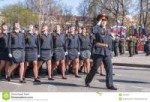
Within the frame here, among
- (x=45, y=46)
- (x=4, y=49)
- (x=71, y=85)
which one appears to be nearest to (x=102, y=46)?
(x=71, y=85)

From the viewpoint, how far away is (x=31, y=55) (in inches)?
554

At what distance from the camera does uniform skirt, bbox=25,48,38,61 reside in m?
14.1

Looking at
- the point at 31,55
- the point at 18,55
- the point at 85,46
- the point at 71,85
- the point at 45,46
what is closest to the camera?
the point at 71,85

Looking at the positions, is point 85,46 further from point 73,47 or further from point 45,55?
point 45,55

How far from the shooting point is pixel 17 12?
82438 mm

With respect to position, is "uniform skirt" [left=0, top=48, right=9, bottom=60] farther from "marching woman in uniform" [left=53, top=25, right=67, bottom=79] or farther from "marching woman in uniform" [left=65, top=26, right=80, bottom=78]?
"marching woman in uniform" [left=65, top=26, right=80, bottom=78]

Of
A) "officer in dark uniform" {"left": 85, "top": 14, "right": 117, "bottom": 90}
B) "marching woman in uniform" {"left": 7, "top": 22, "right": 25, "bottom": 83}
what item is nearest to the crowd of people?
"marching woman in uniform" {"left": 7, "top": 22, "right": 25, "bottom": 83}

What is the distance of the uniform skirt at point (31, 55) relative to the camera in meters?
14.1

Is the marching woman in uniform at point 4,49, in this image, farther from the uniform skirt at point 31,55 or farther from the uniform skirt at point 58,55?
the uniform skirt at point 58,55

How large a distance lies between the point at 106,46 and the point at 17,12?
234ft

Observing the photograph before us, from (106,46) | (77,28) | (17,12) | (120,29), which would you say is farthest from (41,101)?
(17,12)

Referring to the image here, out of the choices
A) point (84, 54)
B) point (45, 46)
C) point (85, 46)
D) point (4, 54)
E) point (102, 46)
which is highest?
point (102, 46)

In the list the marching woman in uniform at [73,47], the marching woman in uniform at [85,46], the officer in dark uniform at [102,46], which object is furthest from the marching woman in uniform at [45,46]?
the officer in dark uniform at [102,46]

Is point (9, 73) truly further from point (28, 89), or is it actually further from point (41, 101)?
point (41, 101)
